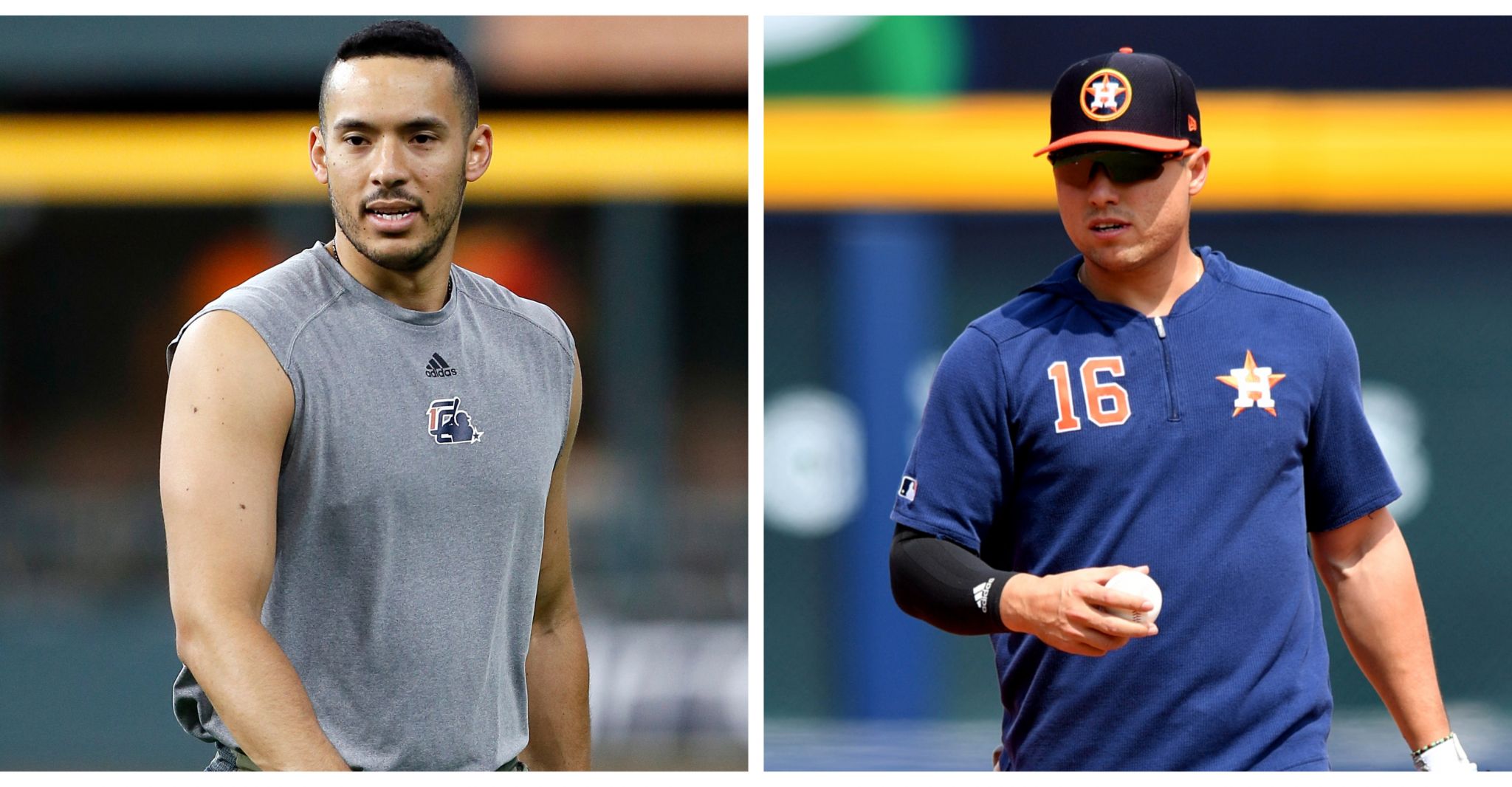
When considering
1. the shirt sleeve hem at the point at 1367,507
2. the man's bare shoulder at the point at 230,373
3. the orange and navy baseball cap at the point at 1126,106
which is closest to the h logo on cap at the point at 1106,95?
the orange and navy baseball cap at the point at 1126,106

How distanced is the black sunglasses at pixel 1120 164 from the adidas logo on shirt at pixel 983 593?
0.74 metres

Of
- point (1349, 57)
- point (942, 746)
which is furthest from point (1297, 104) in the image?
point (942, 746)

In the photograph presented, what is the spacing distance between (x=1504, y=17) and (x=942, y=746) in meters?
4.76

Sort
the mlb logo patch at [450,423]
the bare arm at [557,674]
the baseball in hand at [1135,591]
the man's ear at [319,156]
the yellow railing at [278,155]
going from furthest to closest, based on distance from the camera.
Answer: the yellow railing at [278,155]
the bare arm at [557,674]
the man's ear at [319,156]
the mlb logo patch at [450,423]
the baseball in hand at [1135,591]

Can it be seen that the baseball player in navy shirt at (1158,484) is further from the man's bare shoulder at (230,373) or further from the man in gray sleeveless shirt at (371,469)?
the man's bare shoulder at (230,373)

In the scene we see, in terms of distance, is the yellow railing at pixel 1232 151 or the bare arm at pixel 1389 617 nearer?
the bare arm at pixel 1389 617

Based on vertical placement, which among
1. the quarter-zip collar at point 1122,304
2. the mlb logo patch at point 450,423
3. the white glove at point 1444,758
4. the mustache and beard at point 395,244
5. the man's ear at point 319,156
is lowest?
the white glove at point 1444,758

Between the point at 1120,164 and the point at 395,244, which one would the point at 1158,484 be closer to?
the point at 1120,164

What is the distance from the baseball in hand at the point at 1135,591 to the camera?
2418mm

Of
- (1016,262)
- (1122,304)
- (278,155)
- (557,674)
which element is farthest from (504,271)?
(1122,304)

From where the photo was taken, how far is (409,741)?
100.0 inches

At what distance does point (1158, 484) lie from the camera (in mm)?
2715

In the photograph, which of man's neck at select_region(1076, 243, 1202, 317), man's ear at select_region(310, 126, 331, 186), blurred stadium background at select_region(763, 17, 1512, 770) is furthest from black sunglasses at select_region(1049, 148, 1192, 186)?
blurred stadium background at select_region(763, 17, 1512, 770)

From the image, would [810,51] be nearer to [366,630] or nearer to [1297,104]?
[1297,104]
